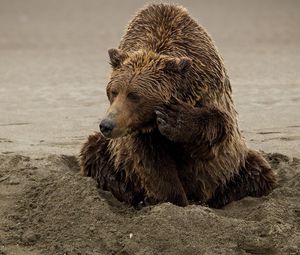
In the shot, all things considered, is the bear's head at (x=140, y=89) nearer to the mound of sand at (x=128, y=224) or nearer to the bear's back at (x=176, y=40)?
the bear's back at (x=176, y=40)

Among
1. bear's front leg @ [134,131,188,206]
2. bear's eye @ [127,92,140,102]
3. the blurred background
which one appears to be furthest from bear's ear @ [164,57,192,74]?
the blurred background

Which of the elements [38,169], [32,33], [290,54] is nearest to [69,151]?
[38,169]

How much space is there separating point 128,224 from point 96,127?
3520mm

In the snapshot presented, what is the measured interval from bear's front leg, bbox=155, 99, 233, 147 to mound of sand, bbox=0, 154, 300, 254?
42cm

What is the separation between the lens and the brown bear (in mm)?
5023

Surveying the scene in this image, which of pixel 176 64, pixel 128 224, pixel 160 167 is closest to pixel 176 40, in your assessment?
pixel 176 64

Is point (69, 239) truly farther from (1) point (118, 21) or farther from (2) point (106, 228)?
(1) point (118, 21)

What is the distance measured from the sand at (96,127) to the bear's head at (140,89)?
537 millimetres

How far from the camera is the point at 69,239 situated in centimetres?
498

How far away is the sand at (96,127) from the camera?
192 inches

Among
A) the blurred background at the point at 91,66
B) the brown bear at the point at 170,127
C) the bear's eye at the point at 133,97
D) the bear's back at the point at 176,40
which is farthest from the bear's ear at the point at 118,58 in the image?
the blurred background at the point at 91,66

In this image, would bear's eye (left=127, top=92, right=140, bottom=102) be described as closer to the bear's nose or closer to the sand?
the bear's nose

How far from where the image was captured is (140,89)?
196 inches

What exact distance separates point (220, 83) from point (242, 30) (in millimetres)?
9425
